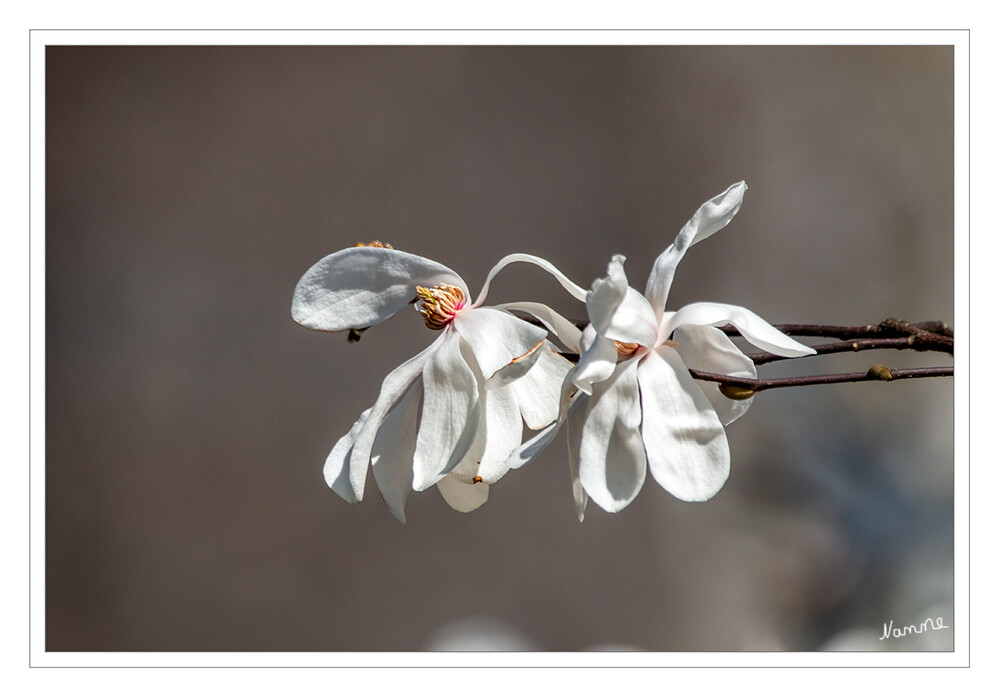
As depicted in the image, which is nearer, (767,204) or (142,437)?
(767,204)

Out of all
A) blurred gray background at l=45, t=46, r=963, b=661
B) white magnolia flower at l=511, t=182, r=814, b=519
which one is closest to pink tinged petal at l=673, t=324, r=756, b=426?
white magnolia flower at l=511, t=182, r=814, b=519

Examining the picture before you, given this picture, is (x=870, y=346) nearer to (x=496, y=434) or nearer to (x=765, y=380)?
(x=765, y=380)

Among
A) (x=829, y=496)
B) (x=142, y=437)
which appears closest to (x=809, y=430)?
(x=829, y=496)
